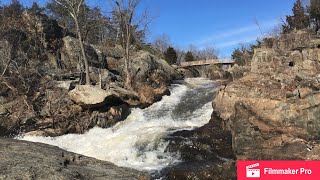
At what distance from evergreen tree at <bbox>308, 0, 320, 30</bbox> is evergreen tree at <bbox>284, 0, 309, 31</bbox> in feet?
2.11

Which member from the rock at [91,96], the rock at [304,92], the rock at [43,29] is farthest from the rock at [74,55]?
the rock at [304,92]

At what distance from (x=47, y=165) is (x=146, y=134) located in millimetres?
9978

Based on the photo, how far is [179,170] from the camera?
13461 millimetres

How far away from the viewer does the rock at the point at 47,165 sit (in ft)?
24.1

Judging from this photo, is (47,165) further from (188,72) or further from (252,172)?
(188,72)

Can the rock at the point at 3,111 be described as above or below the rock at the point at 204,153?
above

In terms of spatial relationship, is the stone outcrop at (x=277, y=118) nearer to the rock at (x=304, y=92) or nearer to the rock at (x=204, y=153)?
the rock at (x=304, y=92)

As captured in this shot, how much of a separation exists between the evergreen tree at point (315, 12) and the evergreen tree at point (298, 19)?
0.64 metres

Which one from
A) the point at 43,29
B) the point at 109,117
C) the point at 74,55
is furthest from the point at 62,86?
the point at 43,29

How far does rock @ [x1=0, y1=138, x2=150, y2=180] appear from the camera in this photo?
735 cm

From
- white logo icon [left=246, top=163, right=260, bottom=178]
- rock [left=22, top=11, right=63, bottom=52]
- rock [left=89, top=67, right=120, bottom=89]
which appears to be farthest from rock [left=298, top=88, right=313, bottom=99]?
rock [left=22, top=11, right=63, bottom=52]

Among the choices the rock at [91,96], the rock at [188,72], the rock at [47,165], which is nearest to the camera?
the rock at [47,165]

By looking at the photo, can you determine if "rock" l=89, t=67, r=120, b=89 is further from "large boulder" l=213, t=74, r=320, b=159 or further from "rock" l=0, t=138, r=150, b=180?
"rock" l=0, t=138, r=150, b=180

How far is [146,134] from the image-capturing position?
17.7 metres
